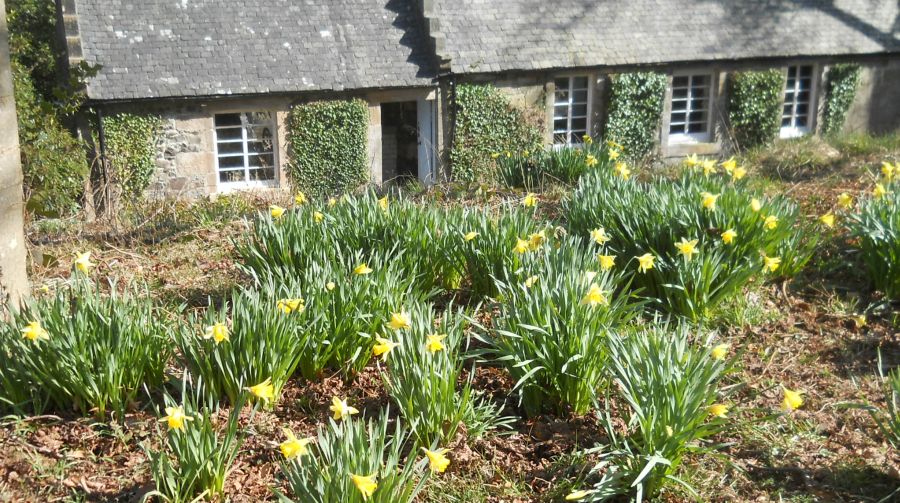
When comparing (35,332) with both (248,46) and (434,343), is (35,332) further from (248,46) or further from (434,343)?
(248,46)

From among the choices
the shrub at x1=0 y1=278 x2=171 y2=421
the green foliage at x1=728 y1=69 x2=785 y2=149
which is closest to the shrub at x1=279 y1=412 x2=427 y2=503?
the shrub at x1=0 y1=278 x2=171 y2=421

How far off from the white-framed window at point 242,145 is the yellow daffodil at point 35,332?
1241cm

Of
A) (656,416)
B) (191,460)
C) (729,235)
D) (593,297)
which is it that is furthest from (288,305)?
(729,235)

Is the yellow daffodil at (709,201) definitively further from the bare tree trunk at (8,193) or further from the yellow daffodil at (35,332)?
the bare tree trunk at (8,193)

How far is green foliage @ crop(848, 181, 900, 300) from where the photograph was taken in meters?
5.71

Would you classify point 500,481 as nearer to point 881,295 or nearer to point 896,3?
point 881,295

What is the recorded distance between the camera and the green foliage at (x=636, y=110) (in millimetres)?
17750

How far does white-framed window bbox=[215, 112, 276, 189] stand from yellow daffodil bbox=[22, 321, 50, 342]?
12.4 m

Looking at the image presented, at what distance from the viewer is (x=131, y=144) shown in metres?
15.4

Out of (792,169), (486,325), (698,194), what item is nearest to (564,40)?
(792,169)

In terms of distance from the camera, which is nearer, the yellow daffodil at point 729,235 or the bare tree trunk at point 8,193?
the bare tree trunk at point 8,193

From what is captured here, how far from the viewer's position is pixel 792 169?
33.8 ft

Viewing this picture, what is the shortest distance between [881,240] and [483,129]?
11.9 metres

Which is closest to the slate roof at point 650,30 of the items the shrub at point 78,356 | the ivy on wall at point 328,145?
the ivy on wall at point 328,145
